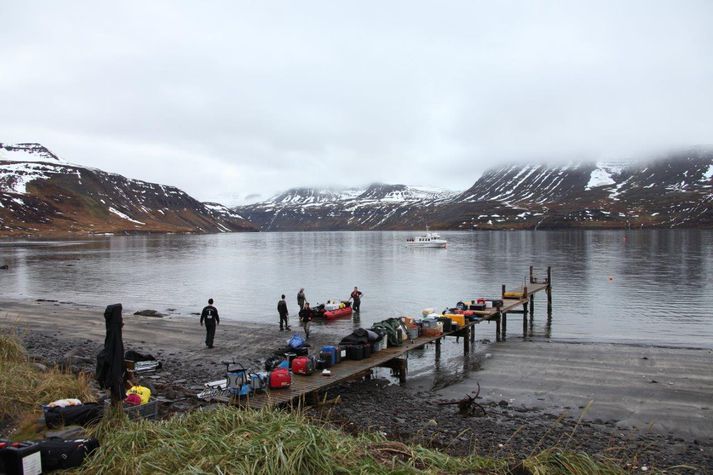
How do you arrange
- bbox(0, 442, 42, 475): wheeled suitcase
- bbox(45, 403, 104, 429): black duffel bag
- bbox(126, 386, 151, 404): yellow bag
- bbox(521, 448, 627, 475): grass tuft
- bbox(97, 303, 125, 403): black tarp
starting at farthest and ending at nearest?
bbox(126, 386, 151, 404): yellow bag < bbox(97, 303, 125, 403): black tarp < bbox(45, 403, 104, 429): black duffel bag < bbox(0, 442, 42, 475): wheeled suitcase < bbox(521, 448, 627, 475): grass tuft

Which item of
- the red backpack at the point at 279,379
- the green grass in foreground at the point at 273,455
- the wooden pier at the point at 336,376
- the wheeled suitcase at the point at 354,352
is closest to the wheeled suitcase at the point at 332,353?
the wooden pier at the point at 336,376

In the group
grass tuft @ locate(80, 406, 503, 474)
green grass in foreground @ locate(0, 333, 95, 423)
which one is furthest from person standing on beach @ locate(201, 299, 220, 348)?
grass tuft @ locate(80, 406, 503, 474)

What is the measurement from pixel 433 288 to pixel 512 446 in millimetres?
37379

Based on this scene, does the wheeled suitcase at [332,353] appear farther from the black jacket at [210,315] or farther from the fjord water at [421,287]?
the fjord water at [421,287]

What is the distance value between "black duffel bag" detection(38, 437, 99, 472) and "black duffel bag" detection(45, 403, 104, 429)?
5.19ft

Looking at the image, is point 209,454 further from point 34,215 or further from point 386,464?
point 34,215

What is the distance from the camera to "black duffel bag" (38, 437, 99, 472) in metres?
7.57

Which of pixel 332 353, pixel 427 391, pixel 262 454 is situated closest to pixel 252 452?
pixel 262 454

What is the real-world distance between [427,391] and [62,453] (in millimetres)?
12700

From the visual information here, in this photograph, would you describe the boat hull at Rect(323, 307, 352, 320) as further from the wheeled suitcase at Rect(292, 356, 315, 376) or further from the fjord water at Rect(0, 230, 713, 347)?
the wheeled suitcase at Rect(292, 356, 315, 376)

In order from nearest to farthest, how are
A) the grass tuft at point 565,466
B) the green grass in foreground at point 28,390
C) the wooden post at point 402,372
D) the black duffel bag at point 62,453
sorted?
the grass tuft at point 565,466 → the black duffel bag at point 62,453 → the green grass in foreground at point 28,390 → the wooden post at point 402,372

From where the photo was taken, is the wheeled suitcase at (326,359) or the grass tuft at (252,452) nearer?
the grass tuft at (252,452)

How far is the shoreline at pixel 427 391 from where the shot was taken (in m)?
12.9

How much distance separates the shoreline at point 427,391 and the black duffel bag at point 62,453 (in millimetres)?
4439
